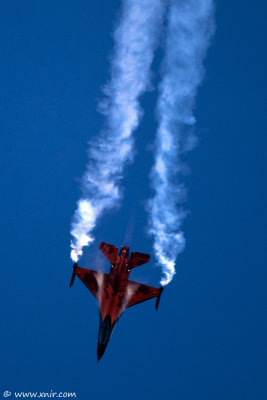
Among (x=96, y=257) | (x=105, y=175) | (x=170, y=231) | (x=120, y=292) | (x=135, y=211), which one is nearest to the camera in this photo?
(x=120, y=292)

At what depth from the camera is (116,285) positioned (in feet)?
78.2

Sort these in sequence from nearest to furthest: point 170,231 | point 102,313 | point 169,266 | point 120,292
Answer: point 102,313 < point 120,292 < point 169,266 < point 170,231

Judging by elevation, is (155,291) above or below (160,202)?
below

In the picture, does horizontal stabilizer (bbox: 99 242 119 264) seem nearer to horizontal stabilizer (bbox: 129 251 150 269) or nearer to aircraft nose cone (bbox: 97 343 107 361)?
horizontal stabilizer (bbox: 129 251 150 269)

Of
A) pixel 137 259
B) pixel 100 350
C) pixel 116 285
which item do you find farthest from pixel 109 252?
pixel 100 350

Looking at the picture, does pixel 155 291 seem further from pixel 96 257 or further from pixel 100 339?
pixel 96 257

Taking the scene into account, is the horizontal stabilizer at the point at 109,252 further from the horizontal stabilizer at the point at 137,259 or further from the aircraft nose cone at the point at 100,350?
the aircraft nose cone at the point at 100,350

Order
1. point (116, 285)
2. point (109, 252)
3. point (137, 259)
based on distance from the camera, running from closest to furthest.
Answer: point (116, 285) < point (137, 259) < point (109, 252)

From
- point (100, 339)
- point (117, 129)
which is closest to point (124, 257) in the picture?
point (100, 339)

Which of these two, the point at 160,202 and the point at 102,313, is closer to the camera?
the point at 102,313

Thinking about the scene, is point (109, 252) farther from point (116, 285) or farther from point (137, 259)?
point (116, 285)

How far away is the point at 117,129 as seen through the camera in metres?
29.6

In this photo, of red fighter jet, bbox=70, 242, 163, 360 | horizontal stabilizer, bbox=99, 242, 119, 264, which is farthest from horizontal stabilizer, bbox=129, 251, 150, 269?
horizontal stabilizer, bbox=99, 242, 119, 264

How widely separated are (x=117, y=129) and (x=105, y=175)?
4.89m
